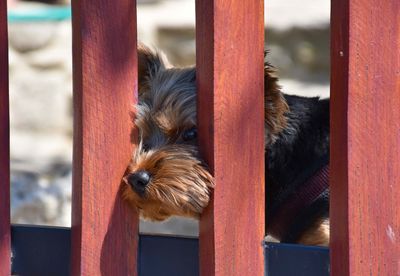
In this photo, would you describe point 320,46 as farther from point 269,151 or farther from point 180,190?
point 180,190

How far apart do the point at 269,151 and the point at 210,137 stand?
1067mm

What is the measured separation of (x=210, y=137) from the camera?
2.54 metres

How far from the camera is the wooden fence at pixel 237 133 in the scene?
2.45m

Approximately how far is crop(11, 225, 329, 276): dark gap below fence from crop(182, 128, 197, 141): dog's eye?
2.31ft

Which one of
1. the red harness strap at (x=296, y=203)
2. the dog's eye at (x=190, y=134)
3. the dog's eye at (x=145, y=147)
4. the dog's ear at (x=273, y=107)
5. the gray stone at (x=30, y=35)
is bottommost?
the red harness strap at (x=296, y=203)

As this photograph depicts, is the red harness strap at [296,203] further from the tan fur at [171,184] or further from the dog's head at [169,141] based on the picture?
the tan fur at [171,184]

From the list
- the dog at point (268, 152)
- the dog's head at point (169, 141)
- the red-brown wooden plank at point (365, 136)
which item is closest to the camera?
the red-brown wooden plank at point (365, 136)

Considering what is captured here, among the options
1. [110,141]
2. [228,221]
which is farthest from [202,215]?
[110,141]

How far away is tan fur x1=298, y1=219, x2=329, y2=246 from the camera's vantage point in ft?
11.5

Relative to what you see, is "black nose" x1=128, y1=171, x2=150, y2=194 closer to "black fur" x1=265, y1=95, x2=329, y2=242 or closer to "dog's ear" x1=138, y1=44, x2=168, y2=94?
"black fur" x1=265, y1=95, x2=329, y2=242

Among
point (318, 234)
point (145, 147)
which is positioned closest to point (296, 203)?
point (318, 234)

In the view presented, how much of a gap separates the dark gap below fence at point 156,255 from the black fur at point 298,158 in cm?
87

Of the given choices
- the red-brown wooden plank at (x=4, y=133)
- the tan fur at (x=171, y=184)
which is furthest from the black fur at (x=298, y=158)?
the red-brown wooden plank at (x=4, y=133)

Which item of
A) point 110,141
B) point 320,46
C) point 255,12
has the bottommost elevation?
point 110,141
